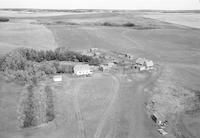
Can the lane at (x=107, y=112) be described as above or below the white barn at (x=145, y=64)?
below

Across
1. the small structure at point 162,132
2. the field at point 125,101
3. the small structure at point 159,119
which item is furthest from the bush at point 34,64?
the small structure at point 162,132

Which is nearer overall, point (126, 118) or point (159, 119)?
point (159, 119)

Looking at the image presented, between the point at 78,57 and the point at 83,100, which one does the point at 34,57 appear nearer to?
the point at 78,57

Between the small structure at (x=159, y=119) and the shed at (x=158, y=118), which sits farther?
the shed at (x=158, y=118)

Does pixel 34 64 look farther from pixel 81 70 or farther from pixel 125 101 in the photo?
pixel 125 101

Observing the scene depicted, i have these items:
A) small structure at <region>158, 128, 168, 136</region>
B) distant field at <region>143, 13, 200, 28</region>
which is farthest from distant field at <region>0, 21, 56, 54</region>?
distant field at <region>143, 13, 200, 28</region>

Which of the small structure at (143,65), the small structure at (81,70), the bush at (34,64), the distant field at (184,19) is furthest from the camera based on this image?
the distant field at (184,19)

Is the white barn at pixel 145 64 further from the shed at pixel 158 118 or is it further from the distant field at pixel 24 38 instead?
the distant field at pixel 24 38

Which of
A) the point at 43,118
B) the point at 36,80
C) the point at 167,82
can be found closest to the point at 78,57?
the point at 36,80

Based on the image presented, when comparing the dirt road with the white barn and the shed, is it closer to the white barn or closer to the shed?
the shed

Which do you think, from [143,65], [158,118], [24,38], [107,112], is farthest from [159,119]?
[24,38]

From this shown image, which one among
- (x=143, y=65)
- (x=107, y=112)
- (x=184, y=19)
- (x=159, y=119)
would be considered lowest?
(x=107, y=112)
